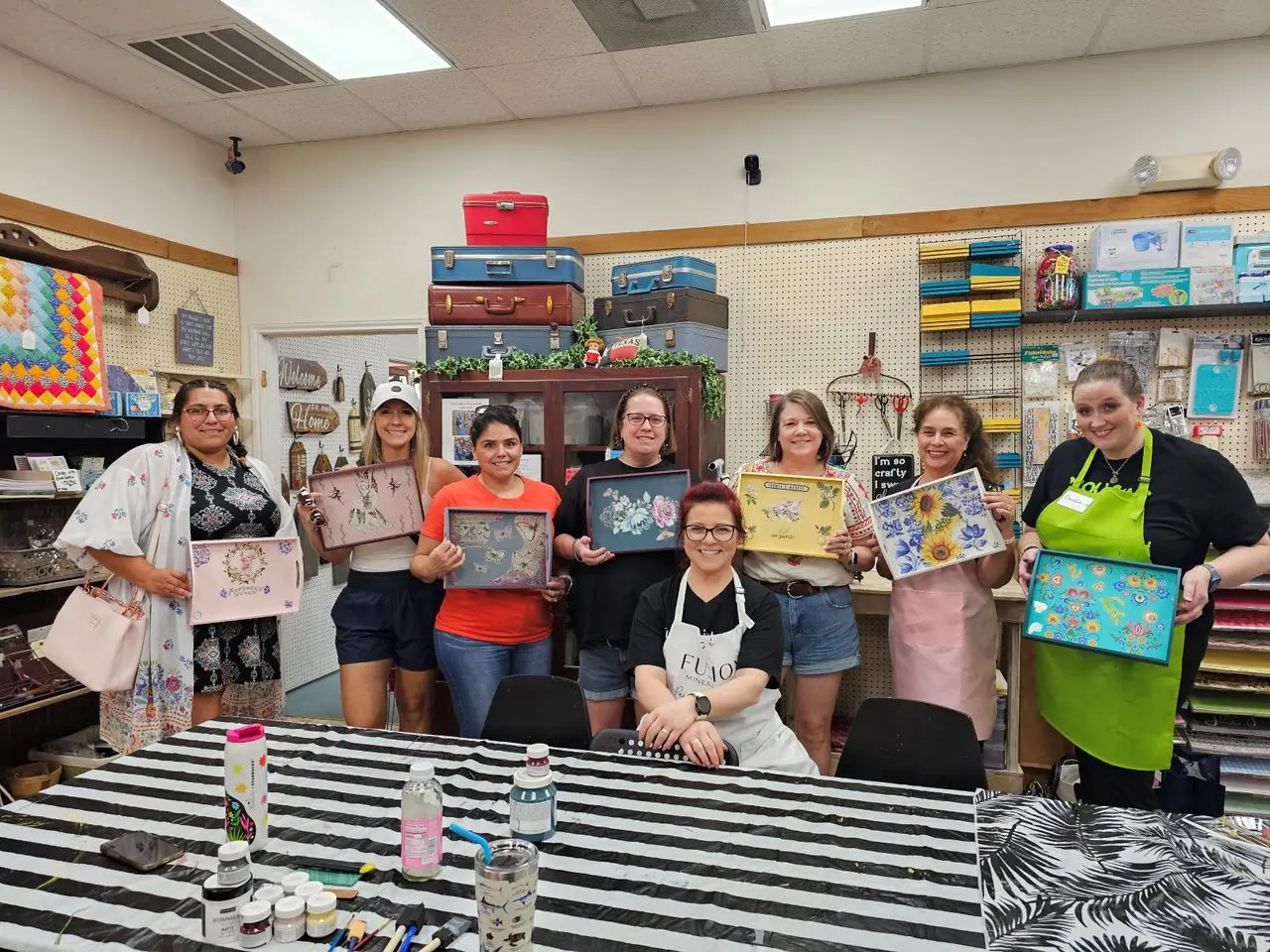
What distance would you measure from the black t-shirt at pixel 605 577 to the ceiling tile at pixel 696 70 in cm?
213

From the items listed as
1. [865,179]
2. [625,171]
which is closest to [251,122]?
[625,171]

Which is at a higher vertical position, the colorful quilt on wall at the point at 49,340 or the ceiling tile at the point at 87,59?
the ceiling tile at the point at 87,59

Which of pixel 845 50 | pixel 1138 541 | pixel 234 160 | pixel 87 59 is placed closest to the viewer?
pixel 1138 541

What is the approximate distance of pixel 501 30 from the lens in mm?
3518

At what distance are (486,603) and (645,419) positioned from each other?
899 millimetres

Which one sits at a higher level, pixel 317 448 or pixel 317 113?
pixel 317 113

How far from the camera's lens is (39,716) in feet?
12.8

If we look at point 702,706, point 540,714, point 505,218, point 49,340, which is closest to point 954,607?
point 702,706

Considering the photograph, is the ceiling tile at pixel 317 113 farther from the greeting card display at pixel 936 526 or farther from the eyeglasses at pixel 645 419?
the greeting card display at pixel 936 526

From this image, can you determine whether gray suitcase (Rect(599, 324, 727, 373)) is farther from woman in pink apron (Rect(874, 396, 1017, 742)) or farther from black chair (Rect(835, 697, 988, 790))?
black chair (Rect(835, 697, 988, 790))

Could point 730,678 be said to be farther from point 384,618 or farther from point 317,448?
point 317,448

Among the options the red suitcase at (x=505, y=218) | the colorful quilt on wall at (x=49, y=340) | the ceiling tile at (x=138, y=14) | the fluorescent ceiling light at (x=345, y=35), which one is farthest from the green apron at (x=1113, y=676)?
the colorful quilt on wall at (x=49, y=340)

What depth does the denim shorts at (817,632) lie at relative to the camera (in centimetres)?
274

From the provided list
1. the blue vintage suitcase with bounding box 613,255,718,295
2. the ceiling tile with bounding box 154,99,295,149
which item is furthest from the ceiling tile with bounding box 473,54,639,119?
the ceiling tile with bounding box 154,99,295,149
